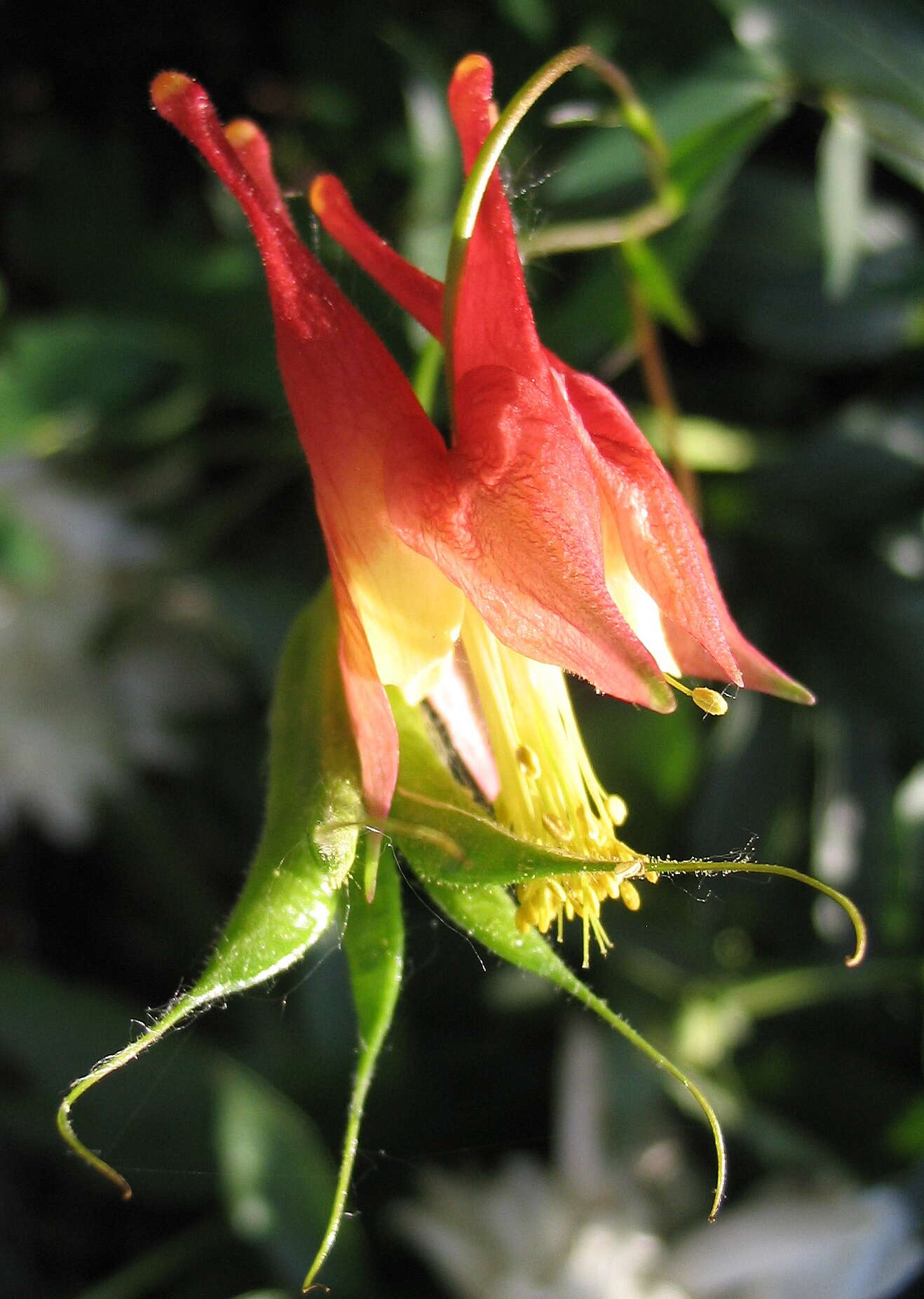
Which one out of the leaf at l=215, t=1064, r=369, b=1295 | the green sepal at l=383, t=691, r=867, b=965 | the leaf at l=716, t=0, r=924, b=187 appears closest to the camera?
the green sepal at l=383, t=691, r=867, b=965

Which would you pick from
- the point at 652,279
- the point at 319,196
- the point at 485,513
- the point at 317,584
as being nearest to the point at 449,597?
the point at 485,513

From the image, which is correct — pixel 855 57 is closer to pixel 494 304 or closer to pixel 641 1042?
pixel 494 304

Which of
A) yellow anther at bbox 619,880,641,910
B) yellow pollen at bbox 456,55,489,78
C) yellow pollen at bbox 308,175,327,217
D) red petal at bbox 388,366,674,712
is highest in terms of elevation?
yellow pollen at bbox 456,55,489,78

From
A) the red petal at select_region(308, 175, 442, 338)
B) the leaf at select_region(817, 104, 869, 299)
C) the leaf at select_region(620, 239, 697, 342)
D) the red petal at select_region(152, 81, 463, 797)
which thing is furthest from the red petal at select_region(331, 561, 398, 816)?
the leaf at select_region(817, 104, 869, 299)

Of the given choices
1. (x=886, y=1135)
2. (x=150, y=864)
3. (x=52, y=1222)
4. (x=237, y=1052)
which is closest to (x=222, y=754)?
(x=150, y=864)

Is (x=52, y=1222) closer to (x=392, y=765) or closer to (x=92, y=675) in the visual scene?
(x=92, y=675)

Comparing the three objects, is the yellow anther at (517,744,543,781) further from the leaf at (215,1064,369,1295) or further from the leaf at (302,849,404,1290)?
the leaf at (215,1064,369,1295)
